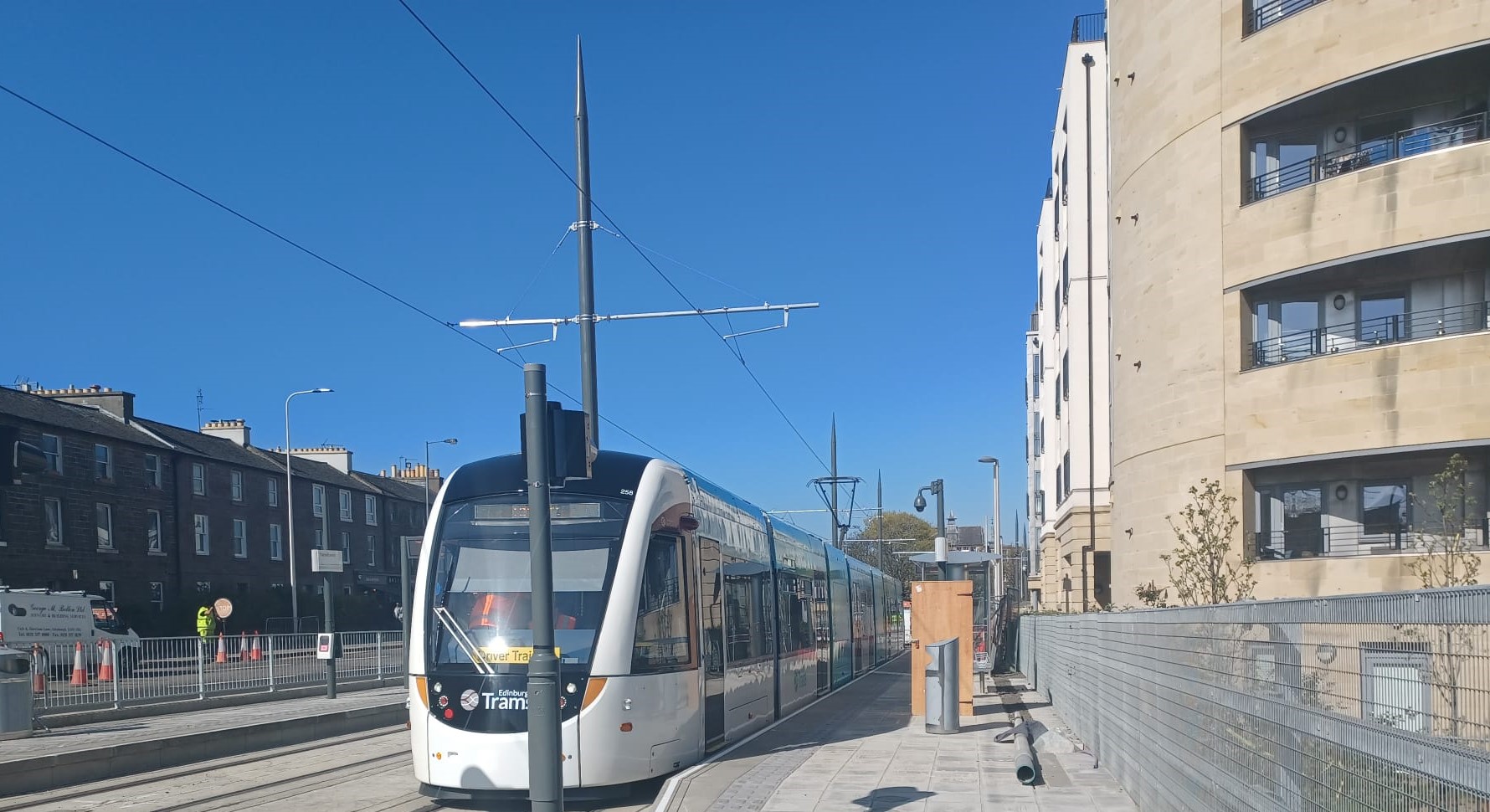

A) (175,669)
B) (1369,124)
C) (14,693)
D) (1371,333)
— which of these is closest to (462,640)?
(14,693)

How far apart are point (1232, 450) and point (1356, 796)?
1708 cm

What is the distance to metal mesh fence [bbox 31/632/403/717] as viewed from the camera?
18.4 metres

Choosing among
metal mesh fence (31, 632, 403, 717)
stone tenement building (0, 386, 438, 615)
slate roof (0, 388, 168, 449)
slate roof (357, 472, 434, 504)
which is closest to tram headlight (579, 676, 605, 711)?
metal mesh fence (31, 632, 403, 717)

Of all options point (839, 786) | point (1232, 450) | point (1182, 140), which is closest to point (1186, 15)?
point (1182, 140)

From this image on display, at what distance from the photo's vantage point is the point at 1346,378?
60.7 ft

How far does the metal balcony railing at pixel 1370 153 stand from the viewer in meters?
18.3

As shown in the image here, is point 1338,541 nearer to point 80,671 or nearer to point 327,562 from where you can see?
point 327,562

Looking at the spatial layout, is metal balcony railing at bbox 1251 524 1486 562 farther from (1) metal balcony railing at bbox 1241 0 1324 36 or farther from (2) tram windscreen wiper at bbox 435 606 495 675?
(2) tram windscreen wiper at bbox 435 606 495 675

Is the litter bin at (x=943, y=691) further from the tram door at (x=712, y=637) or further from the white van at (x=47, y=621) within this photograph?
the white van at (x=47, y=621)

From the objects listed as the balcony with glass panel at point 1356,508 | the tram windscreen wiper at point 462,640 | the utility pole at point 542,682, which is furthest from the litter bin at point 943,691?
the utility pole at point 542,682

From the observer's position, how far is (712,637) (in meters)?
13.2

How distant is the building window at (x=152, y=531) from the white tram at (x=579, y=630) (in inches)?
1462

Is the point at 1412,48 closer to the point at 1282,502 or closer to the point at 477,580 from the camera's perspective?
the point at 1282,502

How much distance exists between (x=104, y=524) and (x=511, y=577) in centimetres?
3655
